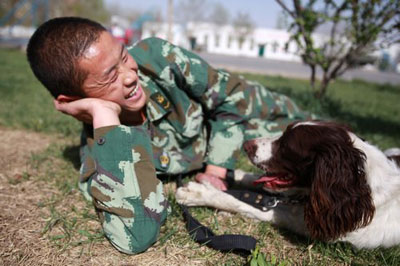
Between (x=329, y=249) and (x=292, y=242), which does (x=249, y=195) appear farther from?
(x=329, y=249)

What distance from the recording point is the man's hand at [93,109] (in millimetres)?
2361

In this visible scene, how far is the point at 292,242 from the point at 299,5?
461cm

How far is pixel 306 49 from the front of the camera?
5.78m

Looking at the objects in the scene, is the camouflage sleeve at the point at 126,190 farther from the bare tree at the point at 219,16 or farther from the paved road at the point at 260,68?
the bare tree at the point at 219,16

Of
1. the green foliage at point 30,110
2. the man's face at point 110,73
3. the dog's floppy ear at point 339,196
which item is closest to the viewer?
the dog's floppy ear at point 339,196

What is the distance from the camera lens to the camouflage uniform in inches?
84.1

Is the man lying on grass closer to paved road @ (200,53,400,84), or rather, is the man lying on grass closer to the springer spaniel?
the springer spaniel

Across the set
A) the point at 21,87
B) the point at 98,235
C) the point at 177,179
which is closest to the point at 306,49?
the point at 177,179


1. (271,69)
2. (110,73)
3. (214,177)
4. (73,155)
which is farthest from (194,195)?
(271,69)

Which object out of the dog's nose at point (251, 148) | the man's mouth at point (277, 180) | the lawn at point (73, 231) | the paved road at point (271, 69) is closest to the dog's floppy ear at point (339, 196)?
the lawn at point (73, 231)

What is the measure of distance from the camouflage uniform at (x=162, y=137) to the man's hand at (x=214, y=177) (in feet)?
0.18

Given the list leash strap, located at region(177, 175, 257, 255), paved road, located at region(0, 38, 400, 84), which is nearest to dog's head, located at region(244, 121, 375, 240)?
leash strap, located at region(177, 175, 257, 255)

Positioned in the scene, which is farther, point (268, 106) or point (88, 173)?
point (268, 106)


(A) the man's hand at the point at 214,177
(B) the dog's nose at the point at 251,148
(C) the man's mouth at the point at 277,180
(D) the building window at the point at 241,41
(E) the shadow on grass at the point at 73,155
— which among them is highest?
(B) the dog's nose at the point at 251,148
